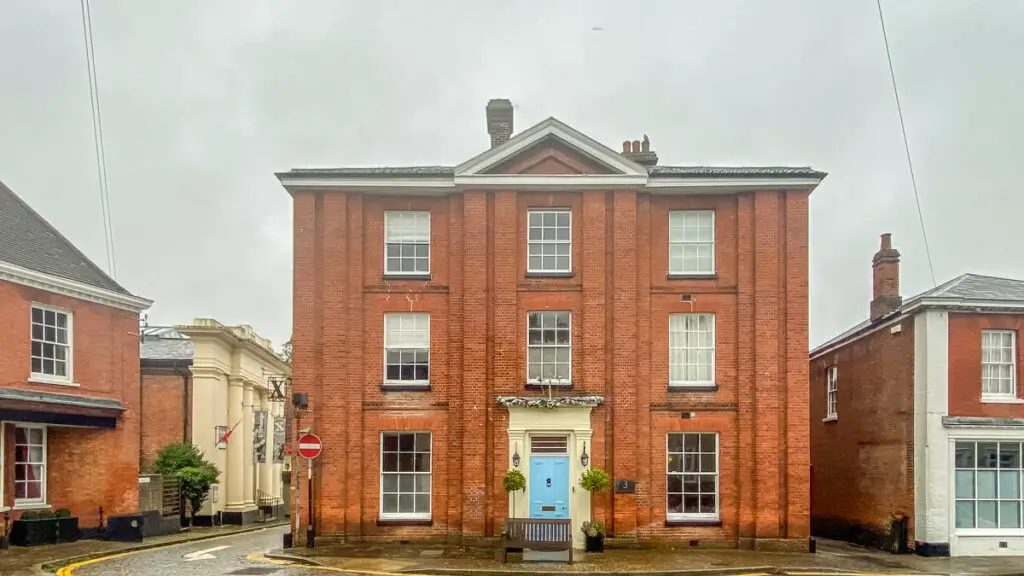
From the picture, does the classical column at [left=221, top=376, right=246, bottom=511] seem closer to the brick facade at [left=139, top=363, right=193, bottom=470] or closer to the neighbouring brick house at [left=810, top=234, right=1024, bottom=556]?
the brick facade at [left=139, top=363, right=193, bottom=470]

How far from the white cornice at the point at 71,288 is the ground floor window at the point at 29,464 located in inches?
143

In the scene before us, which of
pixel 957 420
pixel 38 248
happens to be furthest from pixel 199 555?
pixel 957 420

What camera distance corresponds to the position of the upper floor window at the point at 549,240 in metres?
24.4

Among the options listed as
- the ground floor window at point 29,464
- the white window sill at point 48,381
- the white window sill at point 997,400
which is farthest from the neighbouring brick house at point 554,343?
the ground floor window at point 29,464

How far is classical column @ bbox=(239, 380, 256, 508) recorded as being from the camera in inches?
1457

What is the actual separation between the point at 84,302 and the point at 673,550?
16919 mm

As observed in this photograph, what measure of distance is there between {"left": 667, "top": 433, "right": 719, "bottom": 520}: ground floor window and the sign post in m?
8.52

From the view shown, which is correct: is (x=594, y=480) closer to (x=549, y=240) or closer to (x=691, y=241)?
(x=549, y=240)

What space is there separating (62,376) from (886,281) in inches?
916

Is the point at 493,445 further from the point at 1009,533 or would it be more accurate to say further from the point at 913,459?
the point at 1009,533

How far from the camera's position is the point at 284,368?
149 ft

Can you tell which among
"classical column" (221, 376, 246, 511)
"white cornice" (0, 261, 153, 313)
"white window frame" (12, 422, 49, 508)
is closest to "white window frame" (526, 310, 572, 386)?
"white cornice" (0, 261, 153, 313)

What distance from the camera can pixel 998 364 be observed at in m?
24.2

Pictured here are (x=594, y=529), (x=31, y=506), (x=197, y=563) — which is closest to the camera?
(x=197, y=563)
